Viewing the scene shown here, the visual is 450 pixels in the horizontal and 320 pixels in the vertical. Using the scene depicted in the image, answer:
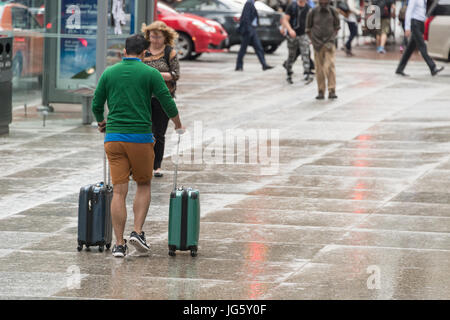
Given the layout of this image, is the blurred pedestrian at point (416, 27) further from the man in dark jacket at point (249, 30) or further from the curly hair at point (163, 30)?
the curly hair at point (163, 30)

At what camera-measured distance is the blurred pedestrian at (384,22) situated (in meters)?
30.2

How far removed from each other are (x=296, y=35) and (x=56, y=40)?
6.32 metres

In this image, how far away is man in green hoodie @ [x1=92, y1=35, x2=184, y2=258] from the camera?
320 inches

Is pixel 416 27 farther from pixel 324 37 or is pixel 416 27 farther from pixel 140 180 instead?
pixel 140 180

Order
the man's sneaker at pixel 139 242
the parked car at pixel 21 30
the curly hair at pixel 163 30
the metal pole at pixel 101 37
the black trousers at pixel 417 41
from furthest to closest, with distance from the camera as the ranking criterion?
the black trousers at pixel 417 41 → the parked car at pixel 21 30 → the metal pole at pixel 101 37 → the curly hair at pixel 163 30 → the man's sneaker at pixel 139 242

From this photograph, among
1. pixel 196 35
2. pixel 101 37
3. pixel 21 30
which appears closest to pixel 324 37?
pixel 101 37

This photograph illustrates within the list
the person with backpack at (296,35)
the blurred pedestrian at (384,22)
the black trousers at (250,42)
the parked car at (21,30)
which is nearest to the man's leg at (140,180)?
the parked car at (21,30)

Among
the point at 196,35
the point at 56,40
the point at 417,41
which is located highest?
the point at 56,40

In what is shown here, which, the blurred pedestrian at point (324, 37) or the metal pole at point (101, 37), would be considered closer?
the metal pole at point (101, 37)

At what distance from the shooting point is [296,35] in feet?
70.0

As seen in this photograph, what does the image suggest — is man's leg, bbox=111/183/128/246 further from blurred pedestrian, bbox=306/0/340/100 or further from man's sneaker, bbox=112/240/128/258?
blurred pedestrian, bbox=306/0/340/100

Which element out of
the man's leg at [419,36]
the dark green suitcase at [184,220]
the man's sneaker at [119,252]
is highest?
the man's leg at [419,36]

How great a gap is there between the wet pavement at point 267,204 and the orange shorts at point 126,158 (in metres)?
0.63

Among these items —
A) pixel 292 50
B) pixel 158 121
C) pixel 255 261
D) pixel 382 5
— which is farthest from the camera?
pixel 382 5
